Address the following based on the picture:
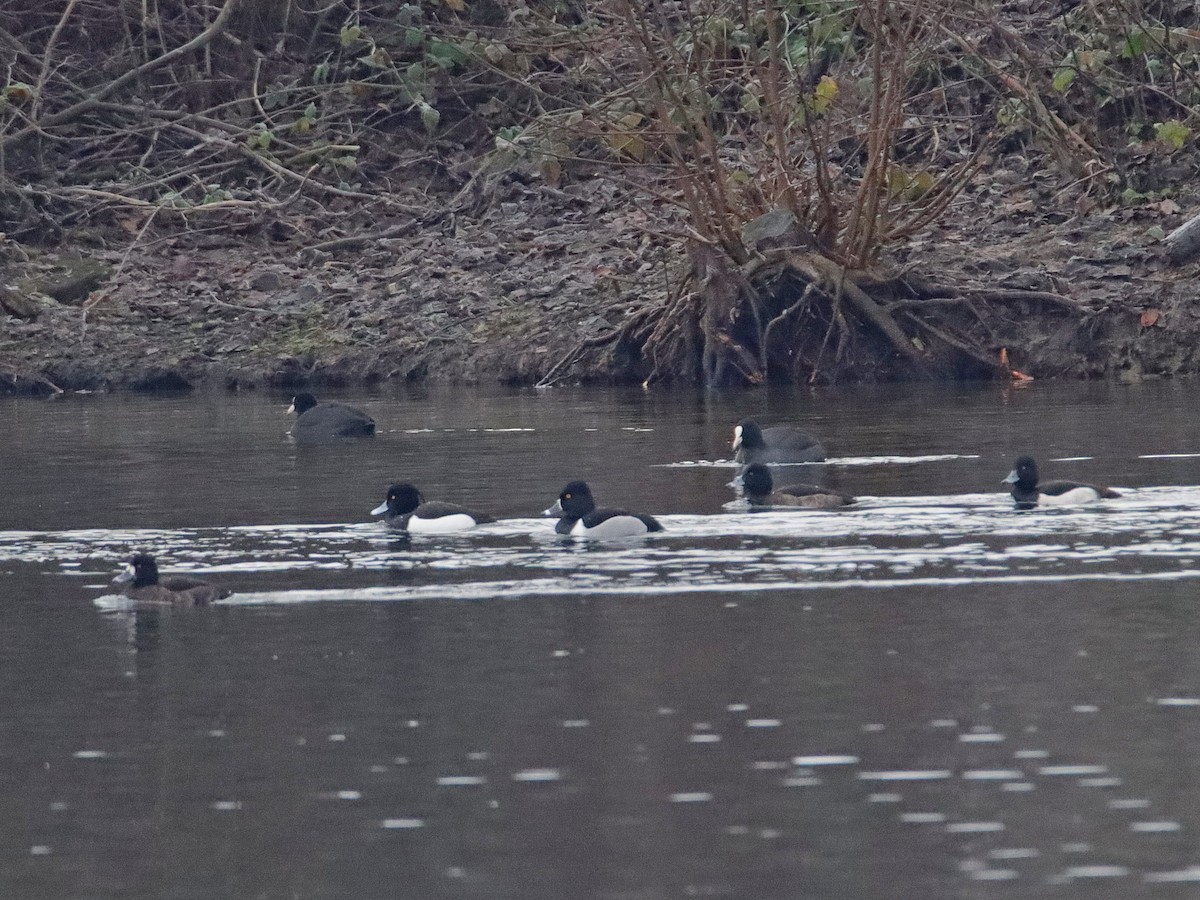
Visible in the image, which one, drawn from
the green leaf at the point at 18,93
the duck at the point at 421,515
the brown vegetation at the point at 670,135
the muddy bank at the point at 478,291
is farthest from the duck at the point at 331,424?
the green leaf at the point at 18,93

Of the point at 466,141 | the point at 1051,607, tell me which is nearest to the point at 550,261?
the point at 466,141

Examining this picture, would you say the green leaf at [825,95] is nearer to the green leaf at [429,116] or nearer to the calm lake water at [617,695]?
the calm lake water at [617,695]

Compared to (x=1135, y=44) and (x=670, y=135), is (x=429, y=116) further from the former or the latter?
(x=1135, y=44)

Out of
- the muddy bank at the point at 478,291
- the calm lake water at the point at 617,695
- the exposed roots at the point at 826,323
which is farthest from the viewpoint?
the muddy bank at the point at 478,291

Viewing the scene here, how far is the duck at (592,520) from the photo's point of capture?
1409 centimetres

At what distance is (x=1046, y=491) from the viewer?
1517 centimetres

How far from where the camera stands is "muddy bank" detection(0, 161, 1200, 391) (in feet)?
90.0

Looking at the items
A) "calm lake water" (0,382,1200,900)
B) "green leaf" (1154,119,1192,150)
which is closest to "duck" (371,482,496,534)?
"calm lake water" (0,382,1200,900)

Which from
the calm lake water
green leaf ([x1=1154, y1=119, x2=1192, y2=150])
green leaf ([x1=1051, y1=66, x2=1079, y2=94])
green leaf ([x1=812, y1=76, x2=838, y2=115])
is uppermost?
green leaf ([x1=1051, y1=66, x2=1079, y2=94])

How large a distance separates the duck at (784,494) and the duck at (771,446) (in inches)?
71.6

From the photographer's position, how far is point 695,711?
9.47 m

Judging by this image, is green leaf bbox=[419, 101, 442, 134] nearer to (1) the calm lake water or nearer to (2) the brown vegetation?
(2) the brown vegetation

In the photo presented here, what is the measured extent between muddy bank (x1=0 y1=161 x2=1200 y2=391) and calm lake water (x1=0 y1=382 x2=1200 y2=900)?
966 cm

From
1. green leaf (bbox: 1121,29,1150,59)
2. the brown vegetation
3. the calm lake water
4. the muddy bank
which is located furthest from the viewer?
green leaf (bbox: 1121,29,1150,59)
